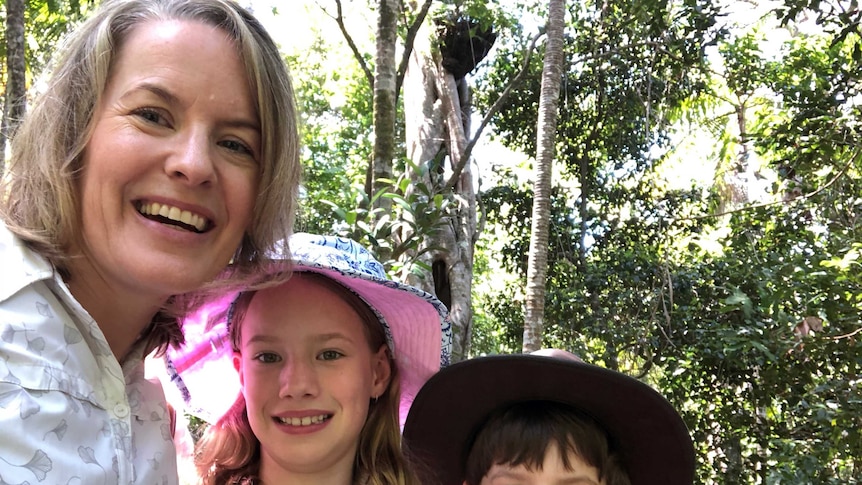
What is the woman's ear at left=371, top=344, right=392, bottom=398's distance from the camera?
5.75 feet

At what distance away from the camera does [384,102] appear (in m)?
3.47

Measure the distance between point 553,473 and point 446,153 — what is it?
5338mm

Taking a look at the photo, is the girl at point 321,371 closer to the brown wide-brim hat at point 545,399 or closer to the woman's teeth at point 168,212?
the brown wide-brim hat at point 545,399

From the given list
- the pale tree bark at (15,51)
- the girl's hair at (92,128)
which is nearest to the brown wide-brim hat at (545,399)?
the girl's hair at (92,128)

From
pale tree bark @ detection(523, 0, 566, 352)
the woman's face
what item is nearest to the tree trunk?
pale tree bark @ detection(523, 0, 566, 352)

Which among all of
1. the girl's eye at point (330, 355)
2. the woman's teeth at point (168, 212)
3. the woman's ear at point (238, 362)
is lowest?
the woman's ear at point (238, 362)

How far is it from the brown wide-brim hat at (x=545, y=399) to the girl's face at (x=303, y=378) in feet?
0.62

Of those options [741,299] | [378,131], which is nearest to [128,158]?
[378,131]

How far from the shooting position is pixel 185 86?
45.9 inches

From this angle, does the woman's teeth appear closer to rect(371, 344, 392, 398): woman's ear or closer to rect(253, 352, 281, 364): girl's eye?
rect(253, 352, 281, 364): girl's eye

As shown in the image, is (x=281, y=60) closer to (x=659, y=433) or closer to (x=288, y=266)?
(x=288, y=266)

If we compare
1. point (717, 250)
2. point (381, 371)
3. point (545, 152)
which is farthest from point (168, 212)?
point (717, 250)

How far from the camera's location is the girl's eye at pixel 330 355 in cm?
160

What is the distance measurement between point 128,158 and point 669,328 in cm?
628
